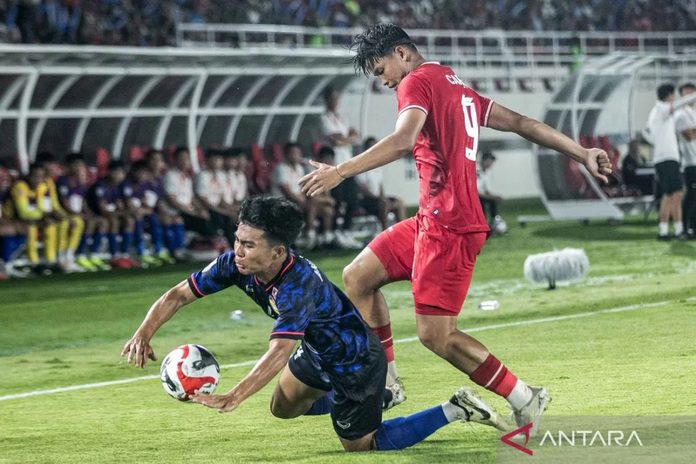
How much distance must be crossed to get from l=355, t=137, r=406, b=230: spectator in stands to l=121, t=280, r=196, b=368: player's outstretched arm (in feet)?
47.0

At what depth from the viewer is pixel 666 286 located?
1468cm

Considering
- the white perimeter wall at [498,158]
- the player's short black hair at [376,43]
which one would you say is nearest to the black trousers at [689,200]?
the white perimeter wall at [498,158]

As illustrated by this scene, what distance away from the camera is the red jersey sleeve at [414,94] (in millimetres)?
7039

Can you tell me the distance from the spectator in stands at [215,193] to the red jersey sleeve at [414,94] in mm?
12668

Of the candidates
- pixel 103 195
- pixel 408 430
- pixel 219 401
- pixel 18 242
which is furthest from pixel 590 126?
pixel 219 401

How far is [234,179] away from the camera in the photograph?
20.1m

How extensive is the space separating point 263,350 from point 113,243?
7885 millimetres

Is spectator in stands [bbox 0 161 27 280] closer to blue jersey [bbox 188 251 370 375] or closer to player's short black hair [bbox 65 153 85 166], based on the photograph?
player's short black hair [bbox 65 153 85 166]

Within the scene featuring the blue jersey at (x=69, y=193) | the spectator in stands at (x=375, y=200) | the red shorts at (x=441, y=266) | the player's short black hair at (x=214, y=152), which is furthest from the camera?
the spectator in stands at (x=375, y=200)

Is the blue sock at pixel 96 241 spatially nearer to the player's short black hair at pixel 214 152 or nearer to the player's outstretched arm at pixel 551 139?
the player's short black hair at pixel 214 152

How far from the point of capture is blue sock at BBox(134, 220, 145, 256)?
19.0m

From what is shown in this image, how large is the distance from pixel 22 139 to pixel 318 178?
1301 cm

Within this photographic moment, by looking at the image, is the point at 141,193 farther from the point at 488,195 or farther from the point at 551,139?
the point at 551,139

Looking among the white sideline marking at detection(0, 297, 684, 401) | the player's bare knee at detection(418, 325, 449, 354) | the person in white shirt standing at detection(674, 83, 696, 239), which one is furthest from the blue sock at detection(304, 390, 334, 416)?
the person in white shirt standing at detection(674, 83, 696, 239)
